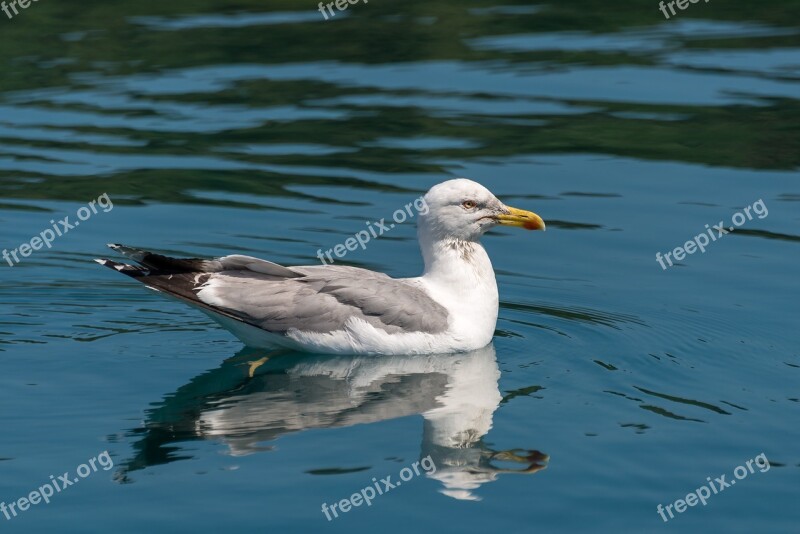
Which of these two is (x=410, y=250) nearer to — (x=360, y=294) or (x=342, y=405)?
(x=360, y=294)

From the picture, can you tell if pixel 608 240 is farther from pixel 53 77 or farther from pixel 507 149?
pixel 53 77

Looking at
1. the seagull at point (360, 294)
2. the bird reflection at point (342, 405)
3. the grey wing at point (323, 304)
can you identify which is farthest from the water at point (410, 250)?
the grey wing at point (323, 304)

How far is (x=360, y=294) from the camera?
11078 mm

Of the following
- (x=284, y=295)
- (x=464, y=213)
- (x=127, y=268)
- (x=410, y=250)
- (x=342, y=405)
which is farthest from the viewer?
(x=410, y=250)

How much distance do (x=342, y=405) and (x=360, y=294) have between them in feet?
4.13

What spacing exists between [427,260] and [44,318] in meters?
3.22

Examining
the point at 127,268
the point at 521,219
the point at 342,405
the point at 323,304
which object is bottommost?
the point at 342,405

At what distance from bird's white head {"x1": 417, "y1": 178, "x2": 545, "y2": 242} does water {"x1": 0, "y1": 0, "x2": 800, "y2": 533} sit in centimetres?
98

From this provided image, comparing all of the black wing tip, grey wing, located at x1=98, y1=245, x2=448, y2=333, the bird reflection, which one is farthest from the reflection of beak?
the black wing tip

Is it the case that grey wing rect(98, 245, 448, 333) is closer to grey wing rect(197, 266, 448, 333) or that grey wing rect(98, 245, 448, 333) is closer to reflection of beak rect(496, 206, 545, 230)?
grey wing rect(197, 266, 448, 333)

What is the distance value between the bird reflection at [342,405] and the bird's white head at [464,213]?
991 mm

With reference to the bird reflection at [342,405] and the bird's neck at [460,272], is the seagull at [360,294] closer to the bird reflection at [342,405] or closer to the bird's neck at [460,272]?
the bird's neck at [460,272]

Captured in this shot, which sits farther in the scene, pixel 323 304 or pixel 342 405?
pixel 323 304

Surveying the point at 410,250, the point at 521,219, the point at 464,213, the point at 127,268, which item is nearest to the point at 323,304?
the point at 464,213
